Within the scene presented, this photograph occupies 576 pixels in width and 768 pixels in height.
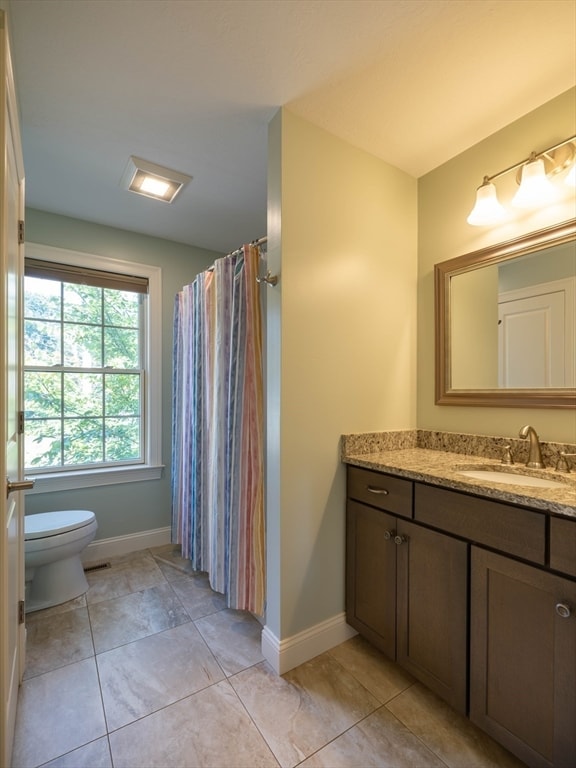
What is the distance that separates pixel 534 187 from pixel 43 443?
2.99m

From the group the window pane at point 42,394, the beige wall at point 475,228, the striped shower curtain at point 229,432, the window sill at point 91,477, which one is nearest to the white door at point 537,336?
the beige wall at point 475,228

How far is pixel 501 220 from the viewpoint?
1.53 meters

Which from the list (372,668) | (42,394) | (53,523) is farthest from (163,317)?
(372,668)

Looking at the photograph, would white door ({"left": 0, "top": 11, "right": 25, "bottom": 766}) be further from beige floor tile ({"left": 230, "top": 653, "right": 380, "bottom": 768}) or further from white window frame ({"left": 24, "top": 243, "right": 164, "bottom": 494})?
white window frame ({"left": 24, "top": 243, "right": 164, "bottom": 494})

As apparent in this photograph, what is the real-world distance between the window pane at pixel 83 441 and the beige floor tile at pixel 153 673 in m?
1.28

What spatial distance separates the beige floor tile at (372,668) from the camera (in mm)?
1323

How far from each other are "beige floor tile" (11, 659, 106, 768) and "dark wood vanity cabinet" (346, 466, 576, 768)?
3.58ft

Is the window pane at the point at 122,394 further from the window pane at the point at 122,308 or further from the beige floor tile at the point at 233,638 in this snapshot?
the beige floor tile at the point at 233,638

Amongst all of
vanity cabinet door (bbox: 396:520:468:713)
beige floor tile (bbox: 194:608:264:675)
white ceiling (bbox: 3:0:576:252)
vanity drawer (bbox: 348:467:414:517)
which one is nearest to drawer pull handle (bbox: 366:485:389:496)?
vanity drawer (bbox: 348:467:414:517)

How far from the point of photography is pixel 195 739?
43.7 inches

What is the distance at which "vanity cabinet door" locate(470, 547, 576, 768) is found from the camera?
0.89 metres

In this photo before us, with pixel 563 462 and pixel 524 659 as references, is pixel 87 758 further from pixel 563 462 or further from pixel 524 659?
pixel 563 462

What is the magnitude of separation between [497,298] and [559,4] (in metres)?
0.94

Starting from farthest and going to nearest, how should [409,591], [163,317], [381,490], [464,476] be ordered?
1. [163,317]
2. [381,490]
3. [409,591]
4. [464,476]
